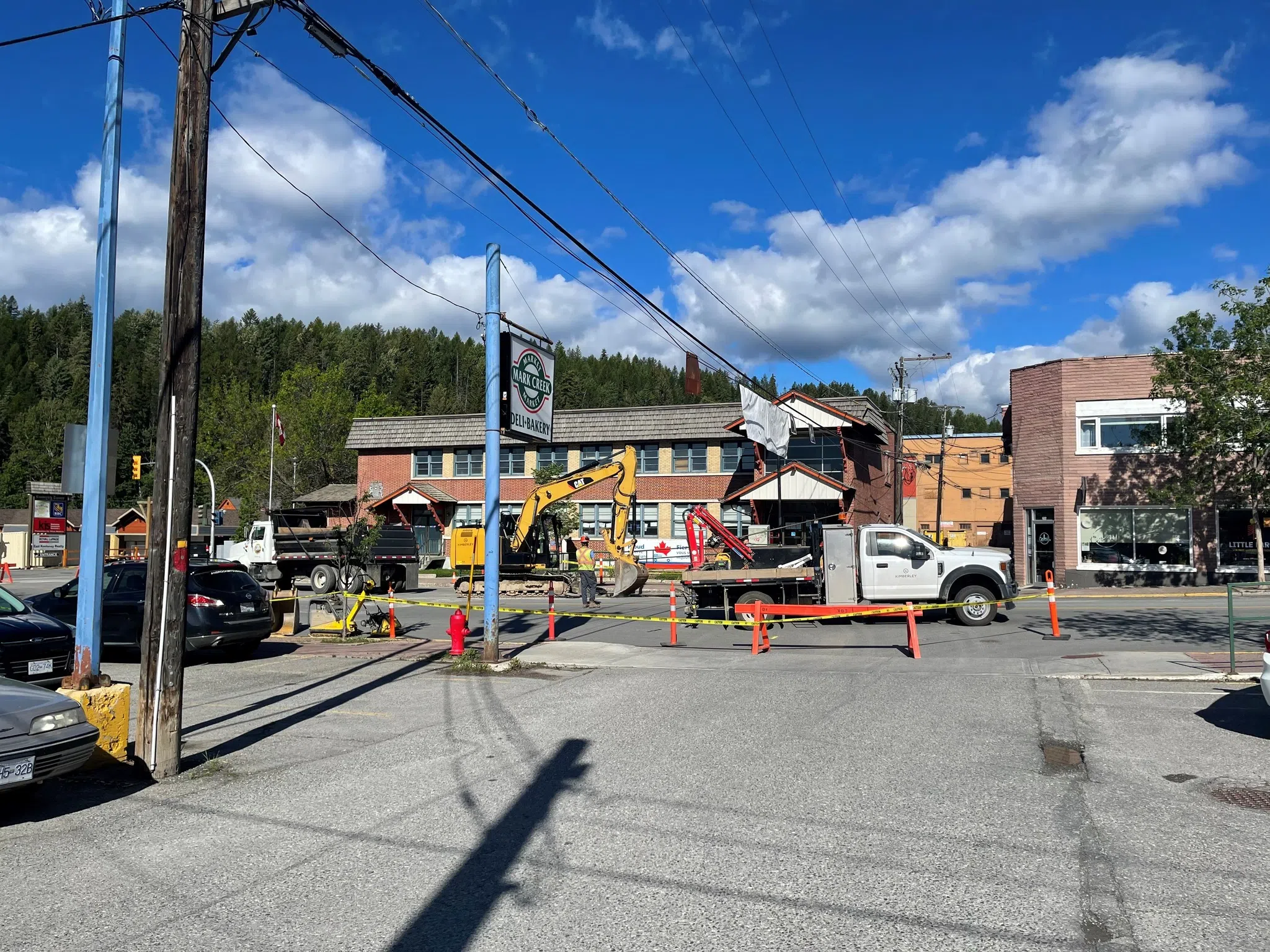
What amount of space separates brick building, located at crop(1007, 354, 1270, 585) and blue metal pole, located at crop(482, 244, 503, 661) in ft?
82.0

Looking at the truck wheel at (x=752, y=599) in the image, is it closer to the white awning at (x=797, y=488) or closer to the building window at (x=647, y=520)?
the white awning at (x=797, y=488)

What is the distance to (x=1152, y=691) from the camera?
40.1ft

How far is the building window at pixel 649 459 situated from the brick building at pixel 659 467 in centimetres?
5

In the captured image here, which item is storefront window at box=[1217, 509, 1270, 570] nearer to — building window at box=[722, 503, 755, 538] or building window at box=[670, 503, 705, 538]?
building window at box=[722, 503, 755, 538]

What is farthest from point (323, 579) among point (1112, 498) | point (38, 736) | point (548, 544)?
point (38, 736)

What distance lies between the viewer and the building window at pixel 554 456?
50.6 m

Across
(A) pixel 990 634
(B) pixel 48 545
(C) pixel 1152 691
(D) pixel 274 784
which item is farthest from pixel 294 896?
(B) pixel 48 545

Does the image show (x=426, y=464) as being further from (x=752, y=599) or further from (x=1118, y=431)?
(x=752, y=599)

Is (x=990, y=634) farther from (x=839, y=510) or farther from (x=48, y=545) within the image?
(x=48, y=545)

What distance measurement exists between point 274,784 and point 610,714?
4.00 meters

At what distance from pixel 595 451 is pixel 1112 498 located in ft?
81.1

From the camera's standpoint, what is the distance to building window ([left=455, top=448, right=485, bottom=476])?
52062 mm

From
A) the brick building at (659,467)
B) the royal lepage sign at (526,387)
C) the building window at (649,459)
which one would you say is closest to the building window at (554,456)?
the brick building at (659,467)

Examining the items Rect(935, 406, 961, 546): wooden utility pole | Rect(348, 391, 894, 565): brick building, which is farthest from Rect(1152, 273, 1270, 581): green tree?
Rect(348, 391, 894, 565): brick building
